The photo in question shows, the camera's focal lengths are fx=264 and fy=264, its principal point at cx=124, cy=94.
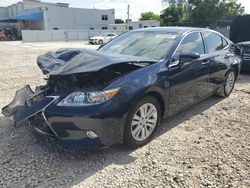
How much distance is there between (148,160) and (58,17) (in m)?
47.1

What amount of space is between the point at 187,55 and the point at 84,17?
49045mm

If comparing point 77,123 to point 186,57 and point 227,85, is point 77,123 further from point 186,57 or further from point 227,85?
point 227,85

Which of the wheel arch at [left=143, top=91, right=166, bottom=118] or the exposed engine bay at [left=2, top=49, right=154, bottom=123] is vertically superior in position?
the exposed engine bay at [left=2, top=49, right=154, bottom=123]

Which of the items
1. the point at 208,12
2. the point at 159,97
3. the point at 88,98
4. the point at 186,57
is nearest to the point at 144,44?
the point at 186,57

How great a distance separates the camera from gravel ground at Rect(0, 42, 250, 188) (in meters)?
2.89

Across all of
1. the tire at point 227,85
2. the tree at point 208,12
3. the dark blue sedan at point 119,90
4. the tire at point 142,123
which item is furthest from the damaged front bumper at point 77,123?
the tree at point 208,12

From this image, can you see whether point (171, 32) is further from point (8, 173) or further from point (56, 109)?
point (8, 173)

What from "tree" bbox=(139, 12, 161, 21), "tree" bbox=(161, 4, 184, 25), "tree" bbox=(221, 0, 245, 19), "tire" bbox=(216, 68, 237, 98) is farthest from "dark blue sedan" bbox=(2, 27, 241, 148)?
"tree" bbox=(139, 12, 161, 21)

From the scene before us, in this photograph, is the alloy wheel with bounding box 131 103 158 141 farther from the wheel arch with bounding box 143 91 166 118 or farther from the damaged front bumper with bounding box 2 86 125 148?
the damaged front bumper with bounding box 2 86 125 148

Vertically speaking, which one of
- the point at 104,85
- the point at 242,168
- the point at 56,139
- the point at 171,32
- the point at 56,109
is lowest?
the point at 242,168

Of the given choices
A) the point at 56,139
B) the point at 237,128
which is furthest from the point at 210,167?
the point at 56,139

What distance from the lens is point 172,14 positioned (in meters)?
52.4

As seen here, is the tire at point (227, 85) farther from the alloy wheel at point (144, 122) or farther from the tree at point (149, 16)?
the tree at point (149, 16)

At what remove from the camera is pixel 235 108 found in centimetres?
521
